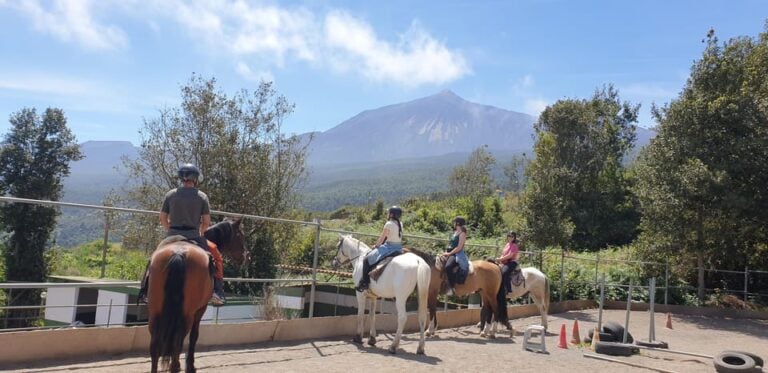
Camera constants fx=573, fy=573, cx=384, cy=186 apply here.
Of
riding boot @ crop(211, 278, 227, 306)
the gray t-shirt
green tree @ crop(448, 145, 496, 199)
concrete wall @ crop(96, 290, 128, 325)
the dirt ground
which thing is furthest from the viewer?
green tree @ crop(448, 145, 496, 199)

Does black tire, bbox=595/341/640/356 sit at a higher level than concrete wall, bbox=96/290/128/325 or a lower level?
higher

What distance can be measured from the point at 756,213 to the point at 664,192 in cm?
287

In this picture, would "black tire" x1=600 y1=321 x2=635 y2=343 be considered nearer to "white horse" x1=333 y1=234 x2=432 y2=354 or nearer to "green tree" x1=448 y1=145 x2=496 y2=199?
"white horse" x1=333 y1=234 x2=432 y2=354

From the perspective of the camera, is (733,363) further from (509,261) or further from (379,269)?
(379,269)

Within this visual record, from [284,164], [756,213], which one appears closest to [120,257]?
[284,164]

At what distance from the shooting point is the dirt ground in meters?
7.13

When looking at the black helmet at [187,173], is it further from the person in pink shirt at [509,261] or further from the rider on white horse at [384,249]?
the person in pink shirt at [509,261]

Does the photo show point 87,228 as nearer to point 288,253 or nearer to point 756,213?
point 288,253

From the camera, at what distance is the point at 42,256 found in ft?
35.0

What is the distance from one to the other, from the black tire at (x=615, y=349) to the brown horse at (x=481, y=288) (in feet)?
6.25

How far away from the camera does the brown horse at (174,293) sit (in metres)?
5.40

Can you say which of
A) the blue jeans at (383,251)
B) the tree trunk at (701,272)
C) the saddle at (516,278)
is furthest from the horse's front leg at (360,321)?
the tree trunk at (701,272)

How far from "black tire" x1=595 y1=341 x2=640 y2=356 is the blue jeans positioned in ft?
13.7

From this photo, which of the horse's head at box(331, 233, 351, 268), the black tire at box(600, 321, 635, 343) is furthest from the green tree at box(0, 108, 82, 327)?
the black tire at box(600, 321, 635, 343)
